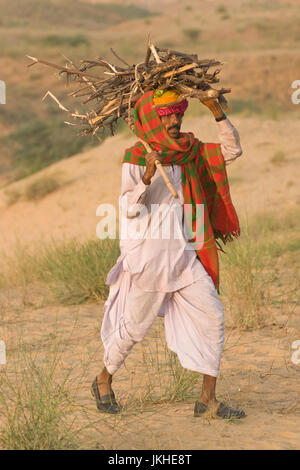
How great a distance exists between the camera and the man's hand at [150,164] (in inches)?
160

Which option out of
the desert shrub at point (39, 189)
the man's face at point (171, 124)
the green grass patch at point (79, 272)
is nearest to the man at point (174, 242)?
the man's face at point (171, 124)

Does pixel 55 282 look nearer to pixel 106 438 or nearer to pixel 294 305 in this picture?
pixel 294 305

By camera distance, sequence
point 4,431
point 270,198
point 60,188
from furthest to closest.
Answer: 1. point 60,188
2. point 270,198
3. point 4,431

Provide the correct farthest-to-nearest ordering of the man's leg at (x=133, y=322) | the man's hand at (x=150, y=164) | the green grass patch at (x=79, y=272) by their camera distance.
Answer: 1. the green grass patch at (x=79, y=272)
2. the man's leg at (x=133, y=322)
3. the man's hand at (x=150, y=164)

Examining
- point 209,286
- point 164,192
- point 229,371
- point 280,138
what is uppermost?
point 280,138

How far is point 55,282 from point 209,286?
4.27 m

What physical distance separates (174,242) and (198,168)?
0.48 meters

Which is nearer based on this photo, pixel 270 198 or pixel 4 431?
pixel 4 431

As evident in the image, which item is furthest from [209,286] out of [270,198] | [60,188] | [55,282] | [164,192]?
[60,188]

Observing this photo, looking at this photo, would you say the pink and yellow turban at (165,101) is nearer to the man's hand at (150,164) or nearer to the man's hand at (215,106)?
the man's hand at (215,106)

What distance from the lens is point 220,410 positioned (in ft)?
13.9

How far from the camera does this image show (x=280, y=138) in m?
17.0

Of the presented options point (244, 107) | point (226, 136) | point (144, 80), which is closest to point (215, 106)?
point (226, 136)

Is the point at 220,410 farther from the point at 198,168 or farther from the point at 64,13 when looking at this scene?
the point at 64,13
